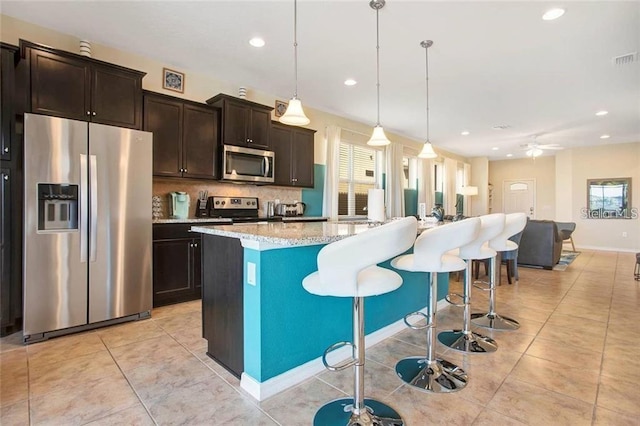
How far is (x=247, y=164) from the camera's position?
4.28 meters

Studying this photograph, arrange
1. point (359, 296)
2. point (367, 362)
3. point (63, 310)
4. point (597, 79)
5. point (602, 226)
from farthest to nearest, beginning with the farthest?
1. point (602, 226)
2. point (597, 79)
3. point (63, 310)
4. point (367, 362)
5. point (359, 296)

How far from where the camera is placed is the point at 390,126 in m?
6.84

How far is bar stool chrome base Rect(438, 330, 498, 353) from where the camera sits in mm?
2457

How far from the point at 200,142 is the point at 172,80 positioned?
33.0 inches

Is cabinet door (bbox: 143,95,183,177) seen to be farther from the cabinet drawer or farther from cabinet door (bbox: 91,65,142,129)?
the cabinet drawer

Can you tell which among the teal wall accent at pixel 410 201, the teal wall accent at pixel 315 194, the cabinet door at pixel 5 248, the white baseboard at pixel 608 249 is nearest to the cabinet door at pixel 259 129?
the teal wall accent at pixel 315 194

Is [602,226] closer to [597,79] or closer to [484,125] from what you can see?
[484,125]

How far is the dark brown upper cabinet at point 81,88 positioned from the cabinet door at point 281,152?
6.32ft

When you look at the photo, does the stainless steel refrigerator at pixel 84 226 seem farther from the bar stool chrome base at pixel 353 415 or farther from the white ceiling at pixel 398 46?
the bar stool chrome base at pixel 353 415

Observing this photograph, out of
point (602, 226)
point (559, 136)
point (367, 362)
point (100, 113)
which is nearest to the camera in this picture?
point (367, 362)

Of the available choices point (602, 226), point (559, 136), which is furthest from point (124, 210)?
point (602, 226)

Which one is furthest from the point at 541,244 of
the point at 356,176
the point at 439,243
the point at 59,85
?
the point at 59,85

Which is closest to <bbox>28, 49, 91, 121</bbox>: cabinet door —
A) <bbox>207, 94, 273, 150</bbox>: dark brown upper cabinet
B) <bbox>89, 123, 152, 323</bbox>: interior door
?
<bbox>89, 123, 152, 323</bbox>: interior door

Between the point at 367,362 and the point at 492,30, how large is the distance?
10.7 feet
